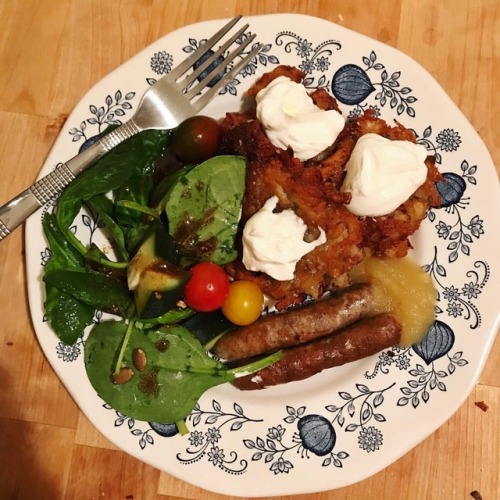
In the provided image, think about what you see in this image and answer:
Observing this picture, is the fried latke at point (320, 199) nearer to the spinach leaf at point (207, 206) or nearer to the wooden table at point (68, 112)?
the spinach leaf at point (207, 206)

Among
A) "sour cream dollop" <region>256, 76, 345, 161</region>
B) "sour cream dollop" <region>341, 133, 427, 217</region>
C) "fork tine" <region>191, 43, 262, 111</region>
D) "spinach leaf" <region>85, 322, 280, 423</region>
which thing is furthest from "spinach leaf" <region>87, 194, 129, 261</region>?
"sour cream dollop" <region>341, 133, 427, 217</region>

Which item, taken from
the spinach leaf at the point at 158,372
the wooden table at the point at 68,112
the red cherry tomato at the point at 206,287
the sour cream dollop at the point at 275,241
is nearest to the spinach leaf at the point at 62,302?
the spinach leaf at the point at 158,372

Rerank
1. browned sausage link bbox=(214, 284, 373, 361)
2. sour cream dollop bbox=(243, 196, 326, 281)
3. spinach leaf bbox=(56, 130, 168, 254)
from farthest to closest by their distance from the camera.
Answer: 1. browned sausage link bbox=(214, 284, 373, 361)
2. spinach leaf bbox=(56, 130, 168, 254)
3. sour cream dollop bbox=(243, 196, 326, 281)

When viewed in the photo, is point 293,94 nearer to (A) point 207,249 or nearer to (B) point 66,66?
(A) point 207,249

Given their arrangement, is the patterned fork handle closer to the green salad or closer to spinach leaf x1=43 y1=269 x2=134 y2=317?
the green salad

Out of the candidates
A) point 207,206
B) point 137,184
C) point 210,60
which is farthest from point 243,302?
point 210,60

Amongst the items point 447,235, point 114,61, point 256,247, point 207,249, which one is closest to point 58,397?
point 207,249
